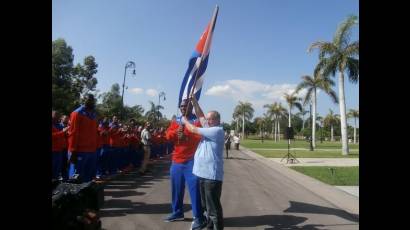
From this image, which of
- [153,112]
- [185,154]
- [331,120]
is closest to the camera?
[185,154]

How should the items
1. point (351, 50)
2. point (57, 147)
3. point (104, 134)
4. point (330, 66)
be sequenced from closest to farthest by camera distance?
point (57, 147) < point (104, 134) < point (351, 50) < point (330, 66)

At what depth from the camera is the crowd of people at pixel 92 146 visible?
7.76 m

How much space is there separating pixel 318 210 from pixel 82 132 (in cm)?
514

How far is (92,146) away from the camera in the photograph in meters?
7.91

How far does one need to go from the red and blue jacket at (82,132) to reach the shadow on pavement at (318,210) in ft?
14.1

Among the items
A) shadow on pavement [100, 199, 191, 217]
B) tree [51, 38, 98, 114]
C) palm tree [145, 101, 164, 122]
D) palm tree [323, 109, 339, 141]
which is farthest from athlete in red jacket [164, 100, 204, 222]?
palm tree [323, 109, 339, 141]

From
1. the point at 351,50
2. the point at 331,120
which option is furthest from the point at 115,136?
the point at 331,120

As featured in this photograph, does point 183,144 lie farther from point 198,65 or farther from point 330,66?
point 330,66

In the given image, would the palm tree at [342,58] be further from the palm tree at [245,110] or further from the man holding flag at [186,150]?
the palm tree at [245,110]

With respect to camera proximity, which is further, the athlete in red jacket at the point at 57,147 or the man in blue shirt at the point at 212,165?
the athlete in red jacket at the point at 57,147

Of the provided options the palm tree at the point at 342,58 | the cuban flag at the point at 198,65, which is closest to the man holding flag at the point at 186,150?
the cuban flag at the point at 198,65

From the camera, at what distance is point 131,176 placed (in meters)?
14.8
